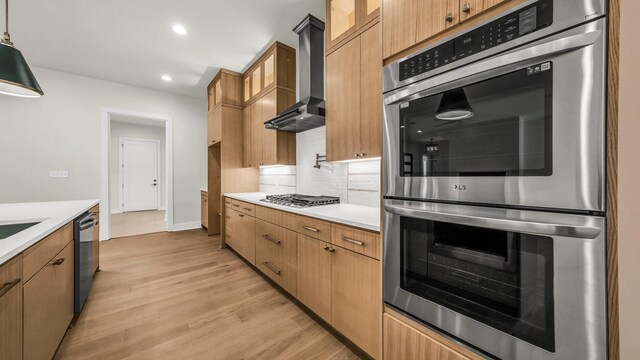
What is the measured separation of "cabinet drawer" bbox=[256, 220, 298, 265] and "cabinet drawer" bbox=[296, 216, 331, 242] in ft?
0.44

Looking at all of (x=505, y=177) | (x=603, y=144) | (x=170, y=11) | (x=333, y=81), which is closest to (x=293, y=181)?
(x=333, y=81)

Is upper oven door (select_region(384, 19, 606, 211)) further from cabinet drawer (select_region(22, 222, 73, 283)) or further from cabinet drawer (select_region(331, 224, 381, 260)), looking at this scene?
cabinet drawer (select_region(22, 222, 73, 283))

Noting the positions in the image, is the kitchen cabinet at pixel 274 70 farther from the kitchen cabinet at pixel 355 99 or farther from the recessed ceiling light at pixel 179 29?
the kitchen cabinet at pixel 355 99

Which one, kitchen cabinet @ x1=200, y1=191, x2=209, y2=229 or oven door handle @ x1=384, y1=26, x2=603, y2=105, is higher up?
oven door handle @ x1=384, y1=26, x2=603, y2=105

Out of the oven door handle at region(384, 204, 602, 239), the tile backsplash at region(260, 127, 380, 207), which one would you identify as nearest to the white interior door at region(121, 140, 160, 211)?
the tile backsplash at region(260, 127, 380, 207)

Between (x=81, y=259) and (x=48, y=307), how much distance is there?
28.3 inches

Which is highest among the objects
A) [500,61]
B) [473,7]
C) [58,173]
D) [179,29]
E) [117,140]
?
[179,29]

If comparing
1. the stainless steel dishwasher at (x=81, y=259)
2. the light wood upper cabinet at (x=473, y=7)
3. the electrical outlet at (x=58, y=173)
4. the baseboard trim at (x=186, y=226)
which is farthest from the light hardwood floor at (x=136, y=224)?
the light wood upper cabinet at (x=473, y=7)

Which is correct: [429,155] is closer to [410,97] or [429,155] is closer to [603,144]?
[410,97]

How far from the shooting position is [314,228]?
1726mm

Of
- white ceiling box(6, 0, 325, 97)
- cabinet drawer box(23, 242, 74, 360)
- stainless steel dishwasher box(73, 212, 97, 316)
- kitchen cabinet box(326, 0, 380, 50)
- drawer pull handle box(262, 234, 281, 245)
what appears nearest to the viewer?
cabinet drawer box(23, 242, 74, 360)

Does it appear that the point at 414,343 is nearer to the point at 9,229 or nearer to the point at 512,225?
the point at 512,225

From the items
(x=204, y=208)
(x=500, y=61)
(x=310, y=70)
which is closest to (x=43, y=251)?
(x=500, y=61)

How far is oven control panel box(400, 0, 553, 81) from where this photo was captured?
75cm
